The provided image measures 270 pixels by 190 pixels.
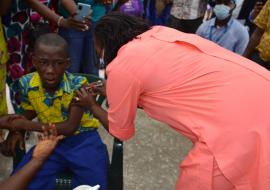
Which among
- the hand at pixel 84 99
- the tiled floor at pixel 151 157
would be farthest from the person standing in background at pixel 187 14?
the hand at pixel 84 99

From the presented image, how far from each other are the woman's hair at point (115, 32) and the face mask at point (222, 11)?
1.98m

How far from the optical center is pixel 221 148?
1.61 meters

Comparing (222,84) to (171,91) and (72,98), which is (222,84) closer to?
(171,91)

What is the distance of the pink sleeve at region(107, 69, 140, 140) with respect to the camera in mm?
1699

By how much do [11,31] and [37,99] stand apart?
2.94 feet

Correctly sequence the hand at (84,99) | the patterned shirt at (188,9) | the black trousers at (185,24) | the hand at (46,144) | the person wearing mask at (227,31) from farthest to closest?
the black trousers at (185,24)
the patterned shirt at (188,9)
the person wearing mask at (227,31)
the hand at (84,99)
the hand at (46,144)

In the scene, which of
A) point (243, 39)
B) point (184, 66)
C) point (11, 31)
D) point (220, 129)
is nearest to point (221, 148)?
point (220, 129)

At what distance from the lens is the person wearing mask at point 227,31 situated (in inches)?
145

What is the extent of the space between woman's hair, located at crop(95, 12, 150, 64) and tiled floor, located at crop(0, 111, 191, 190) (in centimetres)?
127

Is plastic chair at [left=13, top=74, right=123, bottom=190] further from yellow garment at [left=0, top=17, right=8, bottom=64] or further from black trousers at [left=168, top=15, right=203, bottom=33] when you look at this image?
black trousers at [left=168, top=15, right=203, bottom=33]

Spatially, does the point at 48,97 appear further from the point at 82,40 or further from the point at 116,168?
the point at 82,40

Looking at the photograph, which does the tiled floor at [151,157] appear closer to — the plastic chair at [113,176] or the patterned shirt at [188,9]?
the plastic chair at [113,176]

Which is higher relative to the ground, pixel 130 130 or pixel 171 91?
pixel 171 91

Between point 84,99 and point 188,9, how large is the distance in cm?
273
